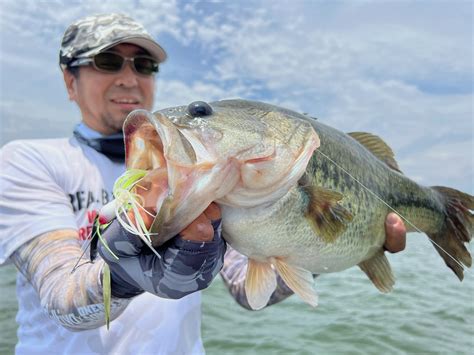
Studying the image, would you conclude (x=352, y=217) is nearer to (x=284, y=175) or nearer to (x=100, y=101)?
(x=284, y=175)

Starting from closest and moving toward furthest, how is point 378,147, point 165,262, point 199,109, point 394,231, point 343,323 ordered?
1. point 165,262
2. point 199,109
3. point 394,231
4. point 378,147
5. point 343,323

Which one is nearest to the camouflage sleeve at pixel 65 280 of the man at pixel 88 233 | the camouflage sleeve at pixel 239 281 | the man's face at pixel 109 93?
the man at pixel 88 233

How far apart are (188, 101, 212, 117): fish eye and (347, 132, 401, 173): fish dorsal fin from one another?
1.31 metres

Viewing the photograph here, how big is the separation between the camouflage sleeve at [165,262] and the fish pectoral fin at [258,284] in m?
0.41

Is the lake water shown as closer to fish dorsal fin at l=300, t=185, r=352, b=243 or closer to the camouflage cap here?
fish dorsal fin at l=300, t=185, r=352, b=243

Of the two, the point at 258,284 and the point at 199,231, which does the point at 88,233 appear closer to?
the point at 258,284

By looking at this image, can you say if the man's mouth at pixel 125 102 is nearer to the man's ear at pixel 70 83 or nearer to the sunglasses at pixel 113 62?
the sunglasses at pixel 113 62

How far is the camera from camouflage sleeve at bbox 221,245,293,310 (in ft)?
8.88

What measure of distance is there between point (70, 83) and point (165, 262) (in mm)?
2090

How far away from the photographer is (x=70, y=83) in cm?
301

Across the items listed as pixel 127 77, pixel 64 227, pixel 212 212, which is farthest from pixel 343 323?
pixel 212 212

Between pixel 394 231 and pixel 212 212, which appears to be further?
pixel 394 231

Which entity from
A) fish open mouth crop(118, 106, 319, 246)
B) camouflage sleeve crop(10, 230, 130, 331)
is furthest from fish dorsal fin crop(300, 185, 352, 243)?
camouflage sleeve crop(10, 230, 130, 331)

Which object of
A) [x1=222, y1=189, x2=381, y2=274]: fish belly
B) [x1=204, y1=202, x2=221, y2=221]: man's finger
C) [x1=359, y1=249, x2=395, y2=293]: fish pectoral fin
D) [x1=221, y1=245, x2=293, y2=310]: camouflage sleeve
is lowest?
[x1=221, y1=245, x2=293, y2=310]: camouflage sleeve
